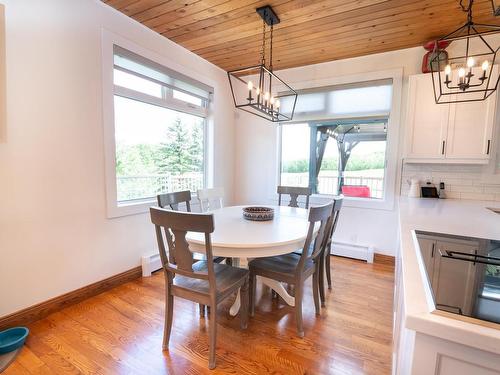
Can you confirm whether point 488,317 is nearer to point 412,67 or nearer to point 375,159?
point 375,159

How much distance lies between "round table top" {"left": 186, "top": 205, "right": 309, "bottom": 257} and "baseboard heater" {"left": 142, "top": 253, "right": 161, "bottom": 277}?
44.7 inches

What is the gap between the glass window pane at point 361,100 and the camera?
3184 mm

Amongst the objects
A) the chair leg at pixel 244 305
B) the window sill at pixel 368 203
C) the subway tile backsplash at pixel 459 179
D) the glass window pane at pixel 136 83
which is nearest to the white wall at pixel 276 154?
the window sill at pixel 368 203

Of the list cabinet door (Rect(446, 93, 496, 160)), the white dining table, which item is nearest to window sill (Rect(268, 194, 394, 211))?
cabinet door (Rect(446, 93, 496, 160))

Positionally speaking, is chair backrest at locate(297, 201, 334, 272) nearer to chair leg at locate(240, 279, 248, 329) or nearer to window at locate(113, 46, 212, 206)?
chair leg at locate(240, 279, 248, 329)

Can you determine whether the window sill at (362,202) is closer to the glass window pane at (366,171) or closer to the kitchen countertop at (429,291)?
the glass window pane at (366,171)

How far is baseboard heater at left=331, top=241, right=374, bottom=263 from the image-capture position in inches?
128

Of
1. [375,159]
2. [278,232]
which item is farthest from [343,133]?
[278,232]

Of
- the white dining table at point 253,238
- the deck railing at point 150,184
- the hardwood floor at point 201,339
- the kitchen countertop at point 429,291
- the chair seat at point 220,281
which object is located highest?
the deck railing at point 150,184

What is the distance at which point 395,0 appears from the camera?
2.15m

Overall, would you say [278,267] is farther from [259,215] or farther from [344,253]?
[344,253]

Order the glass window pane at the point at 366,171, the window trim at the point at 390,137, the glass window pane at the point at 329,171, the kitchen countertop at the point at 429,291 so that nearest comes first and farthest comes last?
1. the kitchen countertop at the point at 429,291
2. the window trim at the point at 390,137
3. the glass window pane at the point at 366,171
4. the glass window pane at the point at 329,171

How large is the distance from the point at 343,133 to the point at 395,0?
1.62 m

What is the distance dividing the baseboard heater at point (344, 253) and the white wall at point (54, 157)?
315mm
